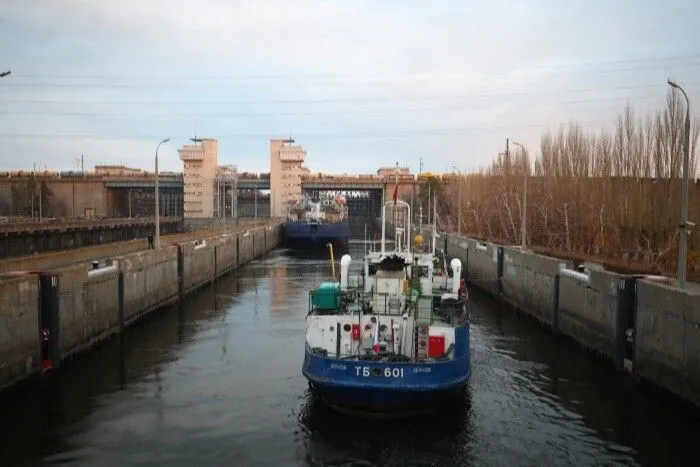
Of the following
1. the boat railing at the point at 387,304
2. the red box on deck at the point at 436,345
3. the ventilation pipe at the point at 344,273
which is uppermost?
the ventilation pipe at the point at 344,273

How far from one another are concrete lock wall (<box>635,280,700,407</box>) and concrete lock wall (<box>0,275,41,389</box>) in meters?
19.4

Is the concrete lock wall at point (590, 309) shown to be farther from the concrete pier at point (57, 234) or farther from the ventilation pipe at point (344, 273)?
the concrete pier at point (57, 234)

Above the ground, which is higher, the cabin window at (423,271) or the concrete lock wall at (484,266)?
the cabin window at (423,271)

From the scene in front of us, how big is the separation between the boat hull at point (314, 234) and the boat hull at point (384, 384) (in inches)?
2780

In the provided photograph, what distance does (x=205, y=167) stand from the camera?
12288 cm

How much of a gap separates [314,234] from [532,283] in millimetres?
56116

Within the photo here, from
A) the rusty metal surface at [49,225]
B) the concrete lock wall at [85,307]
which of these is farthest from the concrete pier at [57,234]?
the concrete lock wall at [85,307]

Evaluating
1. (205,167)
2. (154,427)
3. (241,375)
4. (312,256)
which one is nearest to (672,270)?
(241,375)

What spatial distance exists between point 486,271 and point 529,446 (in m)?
32.2

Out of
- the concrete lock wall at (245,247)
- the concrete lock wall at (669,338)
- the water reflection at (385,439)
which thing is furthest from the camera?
the concrete lock wall at (245,247)

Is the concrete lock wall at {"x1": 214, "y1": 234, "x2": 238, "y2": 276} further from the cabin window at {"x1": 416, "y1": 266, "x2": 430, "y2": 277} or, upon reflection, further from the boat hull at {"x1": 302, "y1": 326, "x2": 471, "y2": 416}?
the boat hull at {"x1": 302, "y1": 326, "x2": 471, "y2": 416}

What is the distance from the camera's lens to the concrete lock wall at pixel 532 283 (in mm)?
30984

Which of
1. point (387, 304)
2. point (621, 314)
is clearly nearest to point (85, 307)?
point (387, 304)

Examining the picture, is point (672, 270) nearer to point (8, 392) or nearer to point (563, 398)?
point (563, 398)
